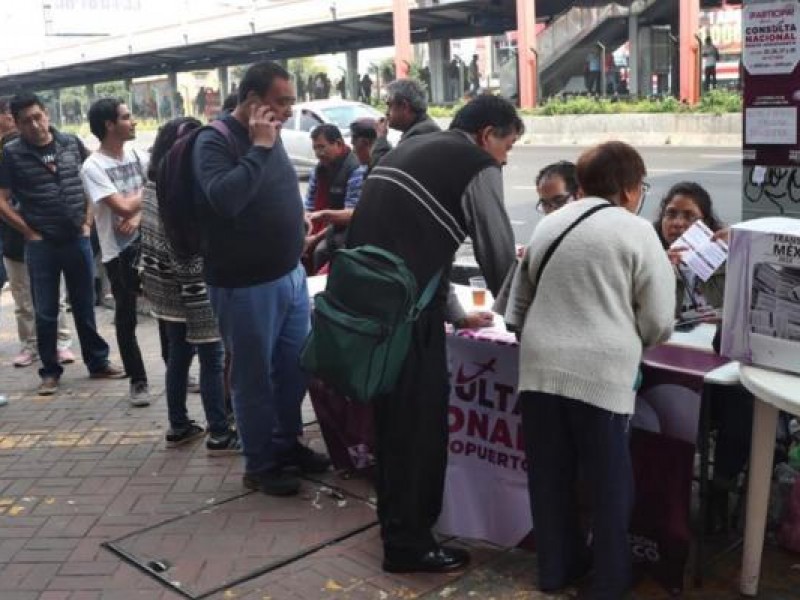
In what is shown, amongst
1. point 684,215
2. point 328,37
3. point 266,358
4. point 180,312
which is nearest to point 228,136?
point 266,358

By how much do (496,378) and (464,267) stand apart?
68.2 inches

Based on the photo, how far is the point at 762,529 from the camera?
2.99 meters

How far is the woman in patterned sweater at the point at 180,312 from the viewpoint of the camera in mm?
4336

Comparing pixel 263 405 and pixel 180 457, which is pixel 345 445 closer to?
pixel 263 405

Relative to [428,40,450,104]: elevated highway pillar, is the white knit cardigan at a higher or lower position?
lower

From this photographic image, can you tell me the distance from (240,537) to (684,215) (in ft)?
7.27

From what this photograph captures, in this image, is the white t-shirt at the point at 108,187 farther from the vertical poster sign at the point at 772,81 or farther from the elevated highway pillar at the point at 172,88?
the elevated highway pillar at the point at 172,88

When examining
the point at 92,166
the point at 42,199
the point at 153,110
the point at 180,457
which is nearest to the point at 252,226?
the point at 180,457

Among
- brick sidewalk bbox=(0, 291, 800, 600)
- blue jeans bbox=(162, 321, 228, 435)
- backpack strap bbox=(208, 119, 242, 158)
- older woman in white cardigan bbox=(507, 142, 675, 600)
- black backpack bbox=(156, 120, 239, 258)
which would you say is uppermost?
backpack strap bbox=(208, 119, 242, 158)

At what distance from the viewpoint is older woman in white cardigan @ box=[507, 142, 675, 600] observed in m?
2.73

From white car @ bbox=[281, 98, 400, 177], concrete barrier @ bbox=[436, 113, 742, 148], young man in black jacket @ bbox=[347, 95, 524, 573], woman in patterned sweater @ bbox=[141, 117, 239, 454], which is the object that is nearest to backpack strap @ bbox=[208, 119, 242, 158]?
woman in patterned sweater @ bbox=[141, 117, 239, 454]

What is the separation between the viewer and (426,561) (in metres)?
3.28

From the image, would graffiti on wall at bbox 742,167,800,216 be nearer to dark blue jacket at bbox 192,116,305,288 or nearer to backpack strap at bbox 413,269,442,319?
backpack strap at bbox 413,269,442,319

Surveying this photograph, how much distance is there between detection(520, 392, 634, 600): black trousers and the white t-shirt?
3077 millimetres
